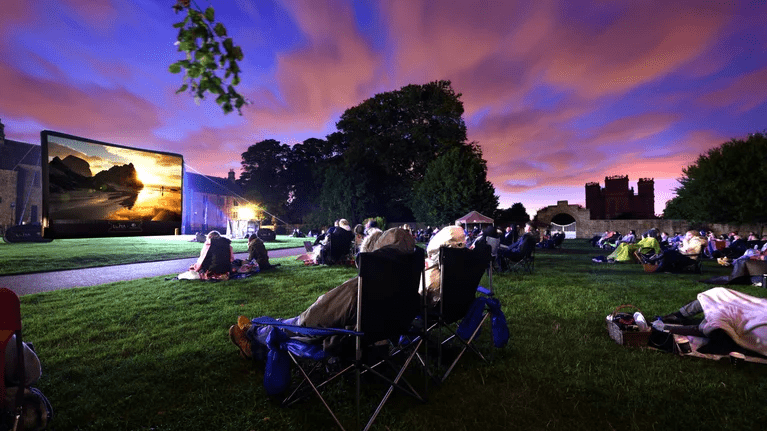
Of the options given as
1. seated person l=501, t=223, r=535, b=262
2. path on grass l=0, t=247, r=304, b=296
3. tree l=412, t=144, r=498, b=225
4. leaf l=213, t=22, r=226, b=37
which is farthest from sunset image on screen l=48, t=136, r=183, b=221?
tree l=412, t=144, r=498, b=225

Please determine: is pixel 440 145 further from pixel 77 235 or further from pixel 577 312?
pixel 77 235

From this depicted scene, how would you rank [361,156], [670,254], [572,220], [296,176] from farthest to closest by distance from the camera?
[296,176], [572,220], [361,156], [670,254]

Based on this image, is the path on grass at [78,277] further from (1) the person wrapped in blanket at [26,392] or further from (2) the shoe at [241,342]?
(1) the person wrapped in blanket at [26,392]

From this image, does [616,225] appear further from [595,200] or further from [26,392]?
[26,392]

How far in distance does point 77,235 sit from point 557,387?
3723 mm

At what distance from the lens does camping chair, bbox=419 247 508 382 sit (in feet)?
11.0

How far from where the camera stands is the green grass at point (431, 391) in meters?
2.66

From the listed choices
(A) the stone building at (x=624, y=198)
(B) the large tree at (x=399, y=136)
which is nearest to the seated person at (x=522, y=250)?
(B) the large tree at (x=399, y=136)

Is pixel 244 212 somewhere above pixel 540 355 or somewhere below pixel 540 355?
above

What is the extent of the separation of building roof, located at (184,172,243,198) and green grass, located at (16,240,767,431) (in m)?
67.0

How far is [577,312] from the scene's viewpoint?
5727 millimetres

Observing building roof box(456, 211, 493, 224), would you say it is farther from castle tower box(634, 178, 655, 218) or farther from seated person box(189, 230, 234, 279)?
castle tower box(634, 178, 655, 218)

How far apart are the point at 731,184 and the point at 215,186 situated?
75.8 meters

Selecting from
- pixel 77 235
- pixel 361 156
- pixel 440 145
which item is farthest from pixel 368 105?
pixel 77 235
